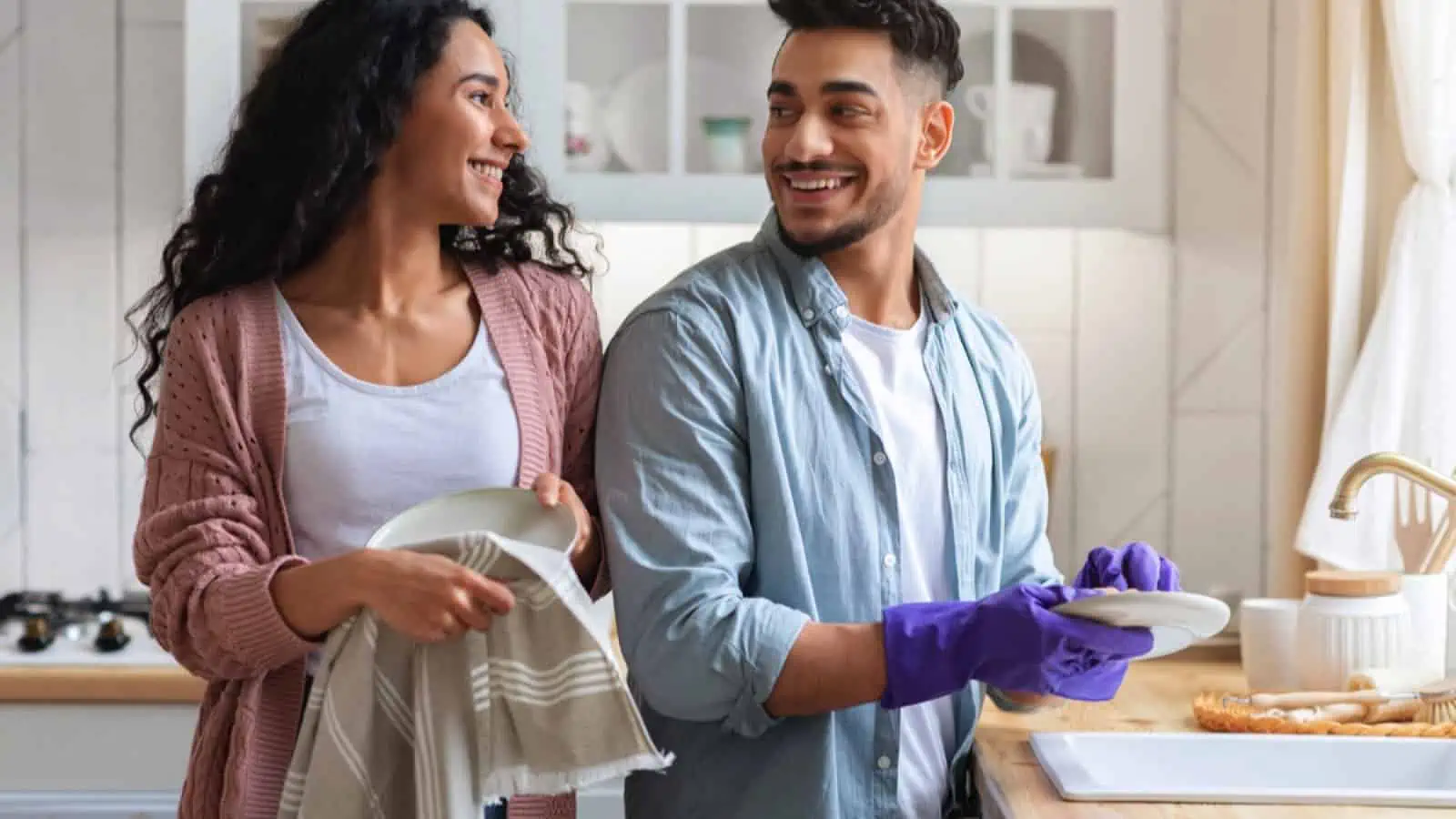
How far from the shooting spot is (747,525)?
62.9 inches

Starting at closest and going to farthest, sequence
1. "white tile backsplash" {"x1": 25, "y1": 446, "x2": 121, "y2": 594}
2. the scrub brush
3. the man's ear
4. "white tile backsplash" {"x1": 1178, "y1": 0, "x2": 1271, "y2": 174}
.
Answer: the man's ear < the scrub brush < "white tile backsplash" {"x1": 1178, "y1": 0, "x2": 1271, "y2": 174} < "white tile backsplash" {"x1": 25, "y1": 446, "x2": 121, "y2": 594}

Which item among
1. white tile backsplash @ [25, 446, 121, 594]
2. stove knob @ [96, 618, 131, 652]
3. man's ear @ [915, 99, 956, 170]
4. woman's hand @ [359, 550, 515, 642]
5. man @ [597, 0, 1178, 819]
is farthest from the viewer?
white tile backsplash @ [25, 446, 121, 594]

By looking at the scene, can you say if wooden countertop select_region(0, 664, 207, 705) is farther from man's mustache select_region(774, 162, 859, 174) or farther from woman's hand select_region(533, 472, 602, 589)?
man's mustache select_region(774, 162, 859, 174)

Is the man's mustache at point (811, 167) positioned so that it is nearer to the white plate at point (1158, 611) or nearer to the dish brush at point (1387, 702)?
the white plate at point (1158, 611)

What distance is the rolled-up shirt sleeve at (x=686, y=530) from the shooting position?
4.97 ft

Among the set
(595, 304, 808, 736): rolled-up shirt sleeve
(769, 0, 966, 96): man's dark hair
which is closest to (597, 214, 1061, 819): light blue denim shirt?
(595, 304, 808, 736): rolled-up shirt sleeve

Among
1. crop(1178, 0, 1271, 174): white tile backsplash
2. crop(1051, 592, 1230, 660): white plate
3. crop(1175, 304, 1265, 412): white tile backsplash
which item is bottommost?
crop(1051, 592, 1230, 660): white plate

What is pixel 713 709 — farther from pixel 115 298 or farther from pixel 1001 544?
pixel 115 298

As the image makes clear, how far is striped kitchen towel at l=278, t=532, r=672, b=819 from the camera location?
1.44 metres

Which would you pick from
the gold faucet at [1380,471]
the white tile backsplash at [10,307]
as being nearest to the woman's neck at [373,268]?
the gold faucet at [1380,471]

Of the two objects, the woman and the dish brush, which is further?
the dish brush

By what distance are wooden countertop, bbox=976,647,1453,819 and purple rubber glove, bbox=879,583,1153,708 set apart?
0.39 ft

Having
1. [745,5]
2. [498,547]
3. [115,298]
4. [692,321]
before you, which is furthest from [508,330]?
[115,298]

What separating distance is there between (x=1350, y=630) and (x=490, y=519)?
109cm
